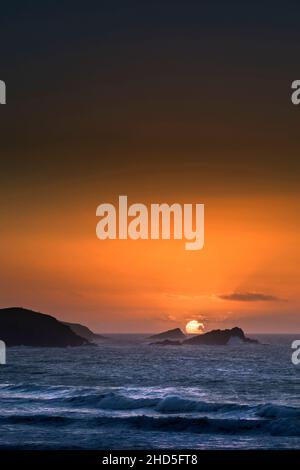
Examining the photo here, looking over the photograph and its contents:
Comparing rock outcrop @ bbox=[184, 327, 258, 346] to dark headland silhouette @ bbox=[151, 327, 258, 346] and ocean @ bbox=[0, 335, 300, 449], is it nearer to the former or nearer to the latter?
dark headland silhouette @ bbox=[151, 327, 258, 346]

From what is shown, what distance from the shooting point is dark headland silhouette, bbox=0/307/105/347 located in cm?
16325

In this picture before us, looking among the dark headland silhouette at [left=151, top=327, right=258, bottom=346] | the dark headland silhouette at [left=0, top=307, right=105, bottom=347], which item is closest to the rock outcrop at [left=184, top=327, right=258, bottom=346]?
the dark headland silhouette at [left=151, top=327, right=258, bottom=346]

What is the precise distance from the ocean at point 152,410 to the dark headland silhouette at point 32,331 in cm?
7644

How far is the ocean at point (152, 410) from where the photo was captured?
36562 millimetres

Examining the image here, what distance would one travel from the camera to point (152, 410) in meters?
49.8

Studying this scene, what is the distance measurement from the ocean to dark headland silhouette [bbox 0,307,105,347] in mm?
76445

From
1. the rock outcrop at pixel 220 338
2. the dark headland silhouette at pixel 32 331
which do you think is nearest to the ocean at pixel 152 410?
the dark headland silhouette at pixel 32 331

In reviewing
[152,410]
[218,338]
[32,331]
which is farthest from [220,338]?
[152,410]

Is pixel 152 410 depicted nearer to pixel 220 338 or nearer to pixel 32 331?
pixel 32 331

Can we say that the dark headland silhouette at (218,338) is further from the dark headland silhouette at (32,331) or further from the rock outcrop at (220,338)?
the dark headland silhouette at (32,331)

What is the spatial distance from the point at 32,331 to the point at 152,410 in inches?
4706
